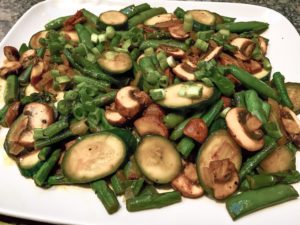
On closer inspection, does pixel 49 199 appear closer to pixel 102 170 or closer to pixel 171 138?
pixel 102 170

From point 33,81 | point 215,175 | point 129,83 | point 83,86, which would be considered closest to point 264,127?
point 215,175

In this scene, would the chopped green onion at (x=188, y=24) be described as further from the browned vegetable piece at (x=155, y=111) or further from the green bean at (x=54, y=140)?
the green bean at (x=54, y=140)

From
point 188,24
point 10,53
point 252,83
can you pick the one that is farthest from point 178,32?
point 10,53

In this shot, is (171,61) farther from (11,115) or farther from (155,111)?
(11,115)

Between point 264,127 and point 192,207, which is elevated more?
point 264,127

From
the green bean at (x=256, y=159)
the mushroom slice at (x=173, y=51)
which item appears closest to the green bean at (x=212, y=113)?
the green bean at (x=256, y=159)
